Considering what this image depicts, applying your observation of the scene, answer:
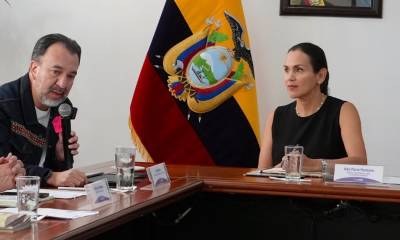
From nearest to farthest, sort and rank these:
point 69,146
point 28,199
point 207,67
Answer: point 28,199, point 69,146, point 207,67

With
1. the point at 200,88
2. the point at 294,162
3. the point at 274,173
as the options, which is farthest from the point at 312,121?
the point at 200,88

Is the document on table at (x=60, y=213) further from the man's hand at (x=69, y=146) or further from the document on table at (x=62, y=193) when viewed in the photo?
the man's hand at (x=69, y=146)

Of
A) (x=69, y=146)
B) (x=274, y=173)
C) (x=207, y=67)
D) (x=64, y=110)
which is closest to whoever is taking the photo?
(x=64, y=110)

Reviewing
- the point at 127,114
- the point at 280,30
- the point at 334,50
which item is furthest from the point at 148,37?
the point at 334,50

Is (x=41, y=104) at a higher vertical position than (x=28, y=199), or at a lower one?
higher

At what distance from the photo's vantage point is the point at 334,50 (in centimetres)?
387

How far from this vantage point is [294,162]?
8.03ft

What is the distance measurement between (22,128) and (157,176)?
21.3 inches

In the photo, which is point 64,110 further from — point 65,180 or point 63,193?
point 63,193

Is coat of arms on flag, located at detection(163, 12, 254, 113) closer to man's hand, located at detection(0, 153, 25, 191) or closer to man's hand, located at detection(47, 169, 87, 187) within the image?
man's hand, located at detection(47, 169, 87, 187)

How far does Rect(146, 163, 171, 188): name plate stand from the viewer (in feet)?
7.17

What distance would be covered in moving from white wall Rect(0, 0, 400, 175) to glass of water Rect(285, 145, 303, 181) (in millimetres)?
1519

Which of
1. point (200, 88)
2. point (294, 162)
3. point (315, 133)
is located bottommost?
point (294, 162)

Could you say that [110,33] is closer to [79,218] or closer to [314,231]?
[314,231]
